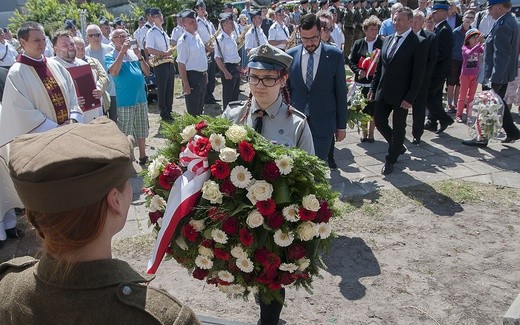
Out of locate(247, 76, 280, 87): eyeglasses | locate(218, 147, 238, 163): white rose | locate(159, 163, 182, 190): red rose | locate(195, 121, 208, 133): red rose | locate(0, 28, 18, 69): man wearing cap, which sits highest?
locate(247, 76, 280, 87): eyeglasses

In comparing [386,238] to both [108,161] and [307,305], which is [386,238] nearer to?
[307,305]

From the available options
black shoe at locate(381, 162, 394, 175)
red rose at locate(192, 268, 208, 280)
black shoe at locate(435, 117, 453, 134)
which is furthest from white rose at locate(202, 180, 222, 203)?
black shoe at locate(435, 117, 453, 134)

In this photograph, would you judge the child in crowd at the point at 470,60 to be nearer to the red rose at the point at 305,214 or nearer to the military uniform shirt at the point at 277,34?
the military uniform shirt at the point at 277,34

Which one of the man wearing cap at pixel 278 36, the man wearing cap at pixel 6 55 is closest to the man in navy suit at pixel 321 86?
the man wearing cap at pixel 278 36

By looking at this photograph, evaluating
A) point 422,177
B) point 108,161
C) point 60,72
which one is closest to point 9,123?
point 60,72

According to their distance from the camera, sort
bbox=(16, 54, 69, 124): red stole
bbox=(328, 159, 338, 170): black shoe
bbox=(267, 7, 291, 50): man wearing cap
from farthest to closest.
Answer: bbox=(267, 7, 291, 50): man wearing cap < bbox=(328, 159, 338, 170): black shoe < bbox=(16, 54, 69, 124): red stole

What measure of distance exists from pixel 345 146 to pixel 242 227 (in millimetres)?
5687

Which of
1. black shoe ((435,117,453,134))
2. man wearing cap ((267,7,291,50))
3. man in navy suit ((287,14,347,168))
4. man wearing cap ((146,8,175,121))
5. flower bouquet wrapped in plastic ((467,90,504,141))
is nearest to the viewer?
man in navy suit ((287,14,347,168))

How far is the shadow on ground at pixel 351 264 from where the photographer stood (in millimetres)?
4207

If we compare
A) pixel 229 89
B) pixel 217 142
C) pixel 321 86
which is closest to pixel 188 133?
pixel 217 142

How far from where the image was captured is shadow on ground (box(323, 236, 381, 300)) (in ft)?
13.8

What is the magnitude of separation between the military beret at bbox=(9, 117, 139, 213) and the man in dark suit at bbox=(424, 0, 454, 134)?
7.68 m

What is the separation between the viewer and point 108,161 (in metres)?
1.34

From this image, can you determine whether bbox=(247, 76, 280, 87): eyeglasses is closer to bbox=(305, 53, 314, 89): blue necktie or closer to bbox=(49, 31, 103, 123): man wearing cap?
bbox=(305, 53, 314, 89): blue necktie
